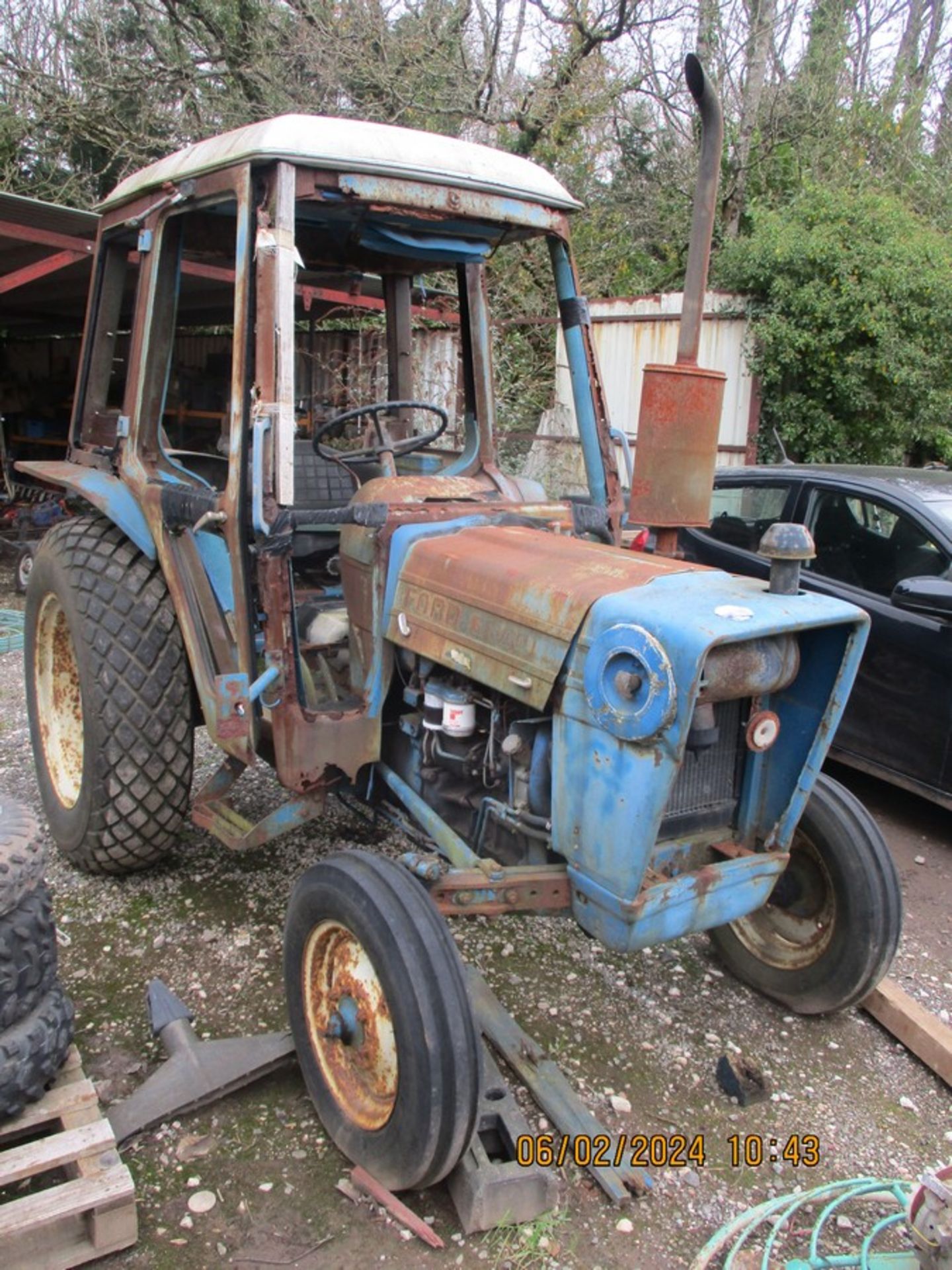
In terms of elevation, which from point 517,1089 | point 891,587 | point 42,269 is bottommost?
point 517,1089

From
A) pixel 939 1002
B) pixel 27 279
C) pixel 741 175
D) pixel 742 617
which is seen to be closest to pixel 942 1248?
pixel 742 617

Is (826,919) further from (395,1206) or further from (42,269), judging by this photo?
(42,269)

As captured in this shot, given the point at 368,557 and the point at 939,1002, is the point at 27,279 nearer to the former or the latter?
the point at 368,557

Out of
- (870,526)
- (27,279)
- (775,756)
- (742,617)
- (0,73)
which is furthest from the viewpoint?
(0,73)

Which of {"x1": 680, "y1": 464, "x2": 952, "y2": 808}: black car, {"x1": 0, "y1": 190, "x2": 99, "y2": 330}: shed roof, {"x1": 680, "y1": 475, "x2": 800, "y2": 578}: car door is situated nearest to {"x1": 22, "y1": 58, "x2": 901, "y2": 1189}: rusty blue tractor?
{"x1": 680, "y1": 464, "x2": 952, "y2": 808}: black car

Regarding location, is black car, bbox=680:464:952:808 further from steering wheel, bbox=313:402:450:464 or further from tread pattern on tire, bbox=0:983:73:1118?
tread pattern on tire, bbox=0:983:73:1118

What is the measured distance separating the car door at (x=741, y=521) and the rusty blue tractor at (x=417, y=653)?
1811 mm

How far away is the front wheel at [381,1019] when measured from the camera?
1.99 metres

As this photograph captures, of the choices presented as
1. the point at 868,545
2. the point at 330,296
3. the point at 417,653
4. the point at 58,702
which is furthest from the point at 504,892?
the point at 330,296

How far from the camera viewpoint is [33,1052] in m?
2.12

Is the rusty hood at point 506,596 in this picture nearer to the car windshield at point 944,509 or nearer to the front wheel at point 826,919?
the front wheel at point 826,919

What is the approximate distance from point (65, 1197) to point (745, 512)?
4.11 metres

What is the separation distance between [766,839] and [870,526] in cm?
235

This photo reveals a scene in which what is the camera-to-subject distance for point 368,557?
2.75 meters
